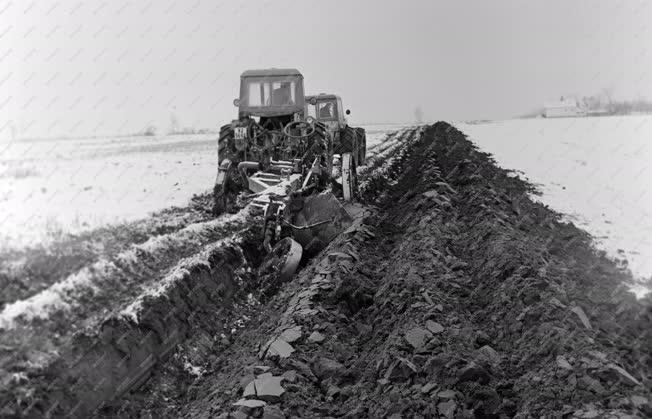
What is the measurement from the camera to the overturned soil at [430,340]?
337cm

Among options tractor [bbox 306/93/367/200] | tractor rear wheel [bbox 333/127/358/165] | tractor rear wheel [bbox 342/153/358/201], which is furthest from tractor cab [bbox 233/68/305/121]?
tractor rear wheel [bbox 333/127/358/165]

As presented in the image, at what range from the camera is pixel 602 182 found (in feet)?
45.1

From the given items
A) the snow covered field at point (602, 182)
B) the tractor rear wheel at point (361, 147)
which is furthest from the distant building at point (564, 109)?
the tractor rear wheel at point (361, 147)

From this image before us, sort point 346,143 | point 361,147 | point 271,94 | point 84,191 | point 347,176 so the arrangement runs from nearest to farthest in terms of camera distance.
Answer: point 347,176
point 271,94
point 84,191
point 346,143
point 361,147

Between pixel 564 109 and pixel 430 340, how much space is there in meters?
77.2

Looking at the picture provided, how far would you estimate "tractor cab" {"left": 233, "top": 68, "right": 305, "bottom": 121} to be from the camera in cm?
987

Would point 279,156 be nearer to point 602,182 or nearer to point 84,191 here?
point 84,191

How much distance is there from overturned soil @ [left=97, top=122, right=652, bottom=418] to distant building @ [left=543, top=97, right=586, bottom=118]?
71.9m

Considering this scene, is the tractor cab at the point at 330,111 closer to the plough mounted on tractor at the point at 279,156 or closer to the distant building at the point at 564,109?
the plough mounted on tractor at the point at 279,156

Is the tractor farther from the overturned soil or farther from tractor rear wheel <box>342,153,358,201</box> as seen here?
the overturned soil

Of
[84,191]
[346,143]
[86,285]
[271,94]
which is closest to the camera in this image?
[86,285]

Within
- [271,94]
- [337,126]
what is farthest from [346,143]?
[271,94]

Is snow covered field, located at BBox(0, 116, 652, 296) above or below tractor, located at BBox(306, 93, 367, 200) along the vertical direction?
below

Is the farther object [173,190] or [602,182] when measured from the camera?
[602,182]
